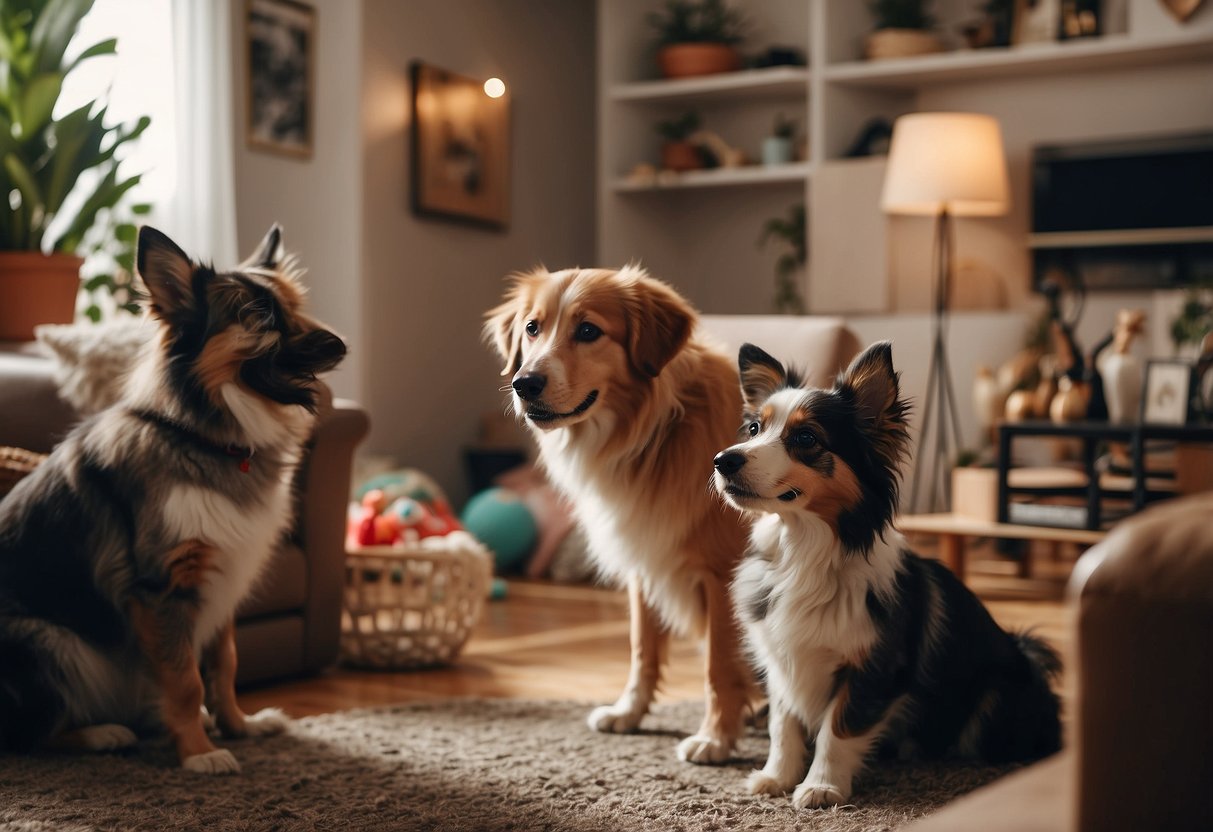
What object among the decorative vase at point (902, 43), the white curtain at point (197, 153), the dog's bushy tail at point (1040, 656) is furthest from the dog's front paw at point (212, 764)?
the decorative vase at point (902, 43)

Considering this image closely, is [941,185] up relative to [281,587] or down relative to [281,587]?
up

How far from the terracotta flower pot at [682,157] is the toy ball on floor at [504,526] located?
6.95 feet

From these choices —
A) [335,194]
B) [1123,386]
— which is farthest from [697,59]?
[1123,386]

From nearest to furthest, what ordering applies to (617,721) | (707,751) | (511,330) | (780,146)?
(707,751), (511,330), (617,721), (780,146)

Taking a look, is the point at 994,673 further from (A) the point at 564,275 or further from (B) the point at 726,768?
Result: (A) the point at 564,275

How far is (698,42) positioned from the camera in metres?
6.02

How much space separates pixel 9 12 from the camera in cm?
360

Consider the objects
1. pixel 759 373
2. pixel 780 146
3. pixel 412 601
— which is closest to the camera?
pixel 759 373

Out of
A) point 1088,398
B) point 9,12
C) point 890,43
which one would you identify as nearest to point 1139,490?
point 1088,398

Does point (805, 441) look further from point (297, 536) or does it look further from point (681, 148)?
point (681, 148)

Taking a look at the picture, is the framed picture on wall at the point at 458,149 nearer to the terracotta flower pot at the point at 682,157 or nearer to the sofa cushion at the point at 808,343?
the terracotta flower pot at the point at 682,157

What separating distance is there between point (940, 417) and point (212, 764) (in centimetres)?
384

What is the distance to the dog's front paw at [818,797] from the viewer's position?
195cm

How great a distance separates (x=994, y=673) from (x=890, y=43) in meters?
4.10
